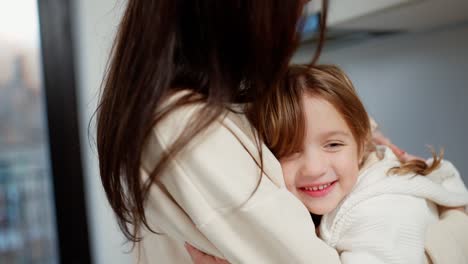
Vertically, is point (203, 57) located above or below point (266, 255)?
above

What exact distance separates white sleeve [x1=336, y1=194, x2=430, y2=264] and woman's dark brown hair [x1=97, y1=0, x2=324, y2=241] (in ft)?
0.82

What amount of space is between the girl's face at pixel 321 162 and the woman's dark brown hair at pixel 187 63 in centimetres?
14

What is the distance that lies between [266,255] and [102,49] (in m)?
1.35

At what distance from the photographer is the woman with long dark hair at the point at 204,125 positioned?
0.47m

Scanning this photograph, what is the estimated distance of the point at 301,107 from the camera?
610 millimetres

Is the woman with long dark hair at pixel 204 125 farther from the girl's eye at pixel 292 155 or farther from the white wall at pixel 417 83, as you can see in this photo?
the white wall at pixel 417 83

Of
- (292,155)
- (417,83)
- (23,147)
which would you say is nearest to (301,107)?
(292,155)

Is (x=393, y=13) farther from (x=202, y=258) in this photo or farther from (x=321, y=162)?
(x=202, y=258)

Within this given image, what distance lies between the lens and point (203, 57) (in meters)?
0.50

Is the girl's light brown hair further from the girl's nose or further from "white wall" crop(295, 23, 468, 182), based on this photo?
"white wall" crop(295, 23, 468, 182)

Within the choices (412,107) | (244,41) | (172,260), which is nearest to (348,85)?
(244,41)

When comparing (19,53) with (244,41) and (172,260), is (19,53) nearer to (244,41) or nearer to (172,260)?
(172,260)

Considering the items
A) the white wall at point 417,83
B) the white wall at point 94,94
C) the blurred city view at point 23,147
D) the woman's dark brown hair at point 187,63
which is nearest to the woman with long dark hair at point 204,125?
the woman's dark brown hair at point 187,63

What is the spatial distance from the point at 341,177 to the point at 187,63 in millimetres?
311
